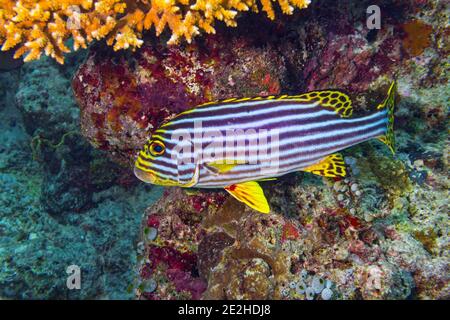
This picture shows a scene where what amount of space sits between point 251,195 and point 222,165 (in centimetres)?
40

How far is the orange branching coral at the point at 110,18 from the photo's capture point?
122 inches

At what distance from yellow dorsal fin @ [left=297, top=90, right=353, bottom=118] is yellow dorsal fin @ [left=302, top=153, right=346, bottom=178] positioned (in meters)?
0.41

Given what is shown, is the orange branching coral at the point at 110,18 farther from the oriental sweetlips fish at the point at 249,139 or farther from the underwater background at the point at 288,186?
the oriental sweetlips fish at the point at 249,139

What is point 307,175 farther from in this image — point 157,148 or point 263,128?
point 157,148

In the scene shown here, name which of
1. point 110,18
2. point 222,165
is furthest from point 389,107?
point 110,18

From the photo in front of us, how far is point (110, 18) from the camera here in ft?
10.4

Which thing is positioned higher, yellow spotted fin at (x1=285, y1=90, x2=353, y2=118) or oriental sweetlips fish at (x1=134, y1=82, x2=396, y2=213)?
yellow spotted fin at (x1=285, y1=90, x2=353, y2=118)

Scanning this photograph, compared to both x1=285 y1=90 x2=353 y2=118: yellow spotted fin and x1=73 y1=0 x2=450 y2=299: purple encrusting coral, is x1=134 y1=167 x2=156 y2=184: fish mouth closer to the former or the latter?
x1=73 y1=0 x2=450 y2=299: purple encrusting coral

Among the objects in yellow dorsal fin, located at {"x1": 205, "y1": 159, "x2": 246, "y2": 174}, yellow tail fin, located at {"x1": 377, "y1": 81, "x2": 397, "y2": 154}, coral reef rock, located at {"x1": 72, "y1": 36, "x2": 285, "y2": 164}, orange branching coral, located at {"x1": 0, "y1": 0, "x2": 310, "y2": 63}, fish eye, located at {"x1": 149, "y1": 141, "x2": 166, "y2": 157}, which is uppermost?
orange branching coral, located at {"x1": 0, "y1": 0, "x2": 310, "y2": 63}

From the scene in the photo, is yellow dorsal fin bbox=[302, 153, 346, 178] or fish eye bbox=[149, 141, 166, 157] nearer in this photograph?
fish eye bbox=[149, 141, 166, 157]

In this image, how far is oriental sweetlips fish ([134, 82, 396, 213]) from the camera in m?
2.75

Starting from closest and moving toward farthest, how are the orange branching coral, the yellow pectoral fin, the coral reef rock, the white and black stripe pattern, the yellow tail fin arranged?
1. the white and black stripe pattern
2. the yellow pectoral fin
3. the yellow tail fin
4. the orange branching coral
5. the coral reef rock

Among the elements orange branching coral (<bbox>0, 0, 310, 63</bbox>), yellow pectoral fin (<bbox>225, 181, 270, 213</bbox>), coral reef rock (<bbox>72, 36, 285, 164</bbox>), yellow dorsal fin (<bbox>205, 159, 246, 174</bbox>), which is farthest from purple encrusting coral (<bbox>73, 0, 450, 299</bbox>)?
yellow dorsal fin (<bbox>205, 159, 246, 174</bbox>)
